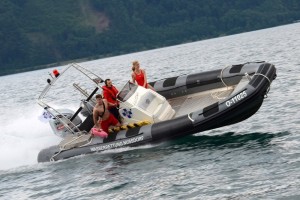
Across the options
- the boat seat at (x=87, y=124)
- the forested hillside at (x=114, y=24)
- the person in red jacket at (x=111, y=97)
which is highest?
the forested hillside at (x=114, y=24)

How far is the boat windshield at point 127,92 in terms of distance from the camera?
1521 centimetres

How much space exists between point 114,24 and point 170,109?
16224 centimetres

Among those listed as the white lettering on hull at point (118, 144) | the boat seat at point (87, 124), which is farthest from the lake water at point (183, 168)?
the boat seat at point (87, 124)

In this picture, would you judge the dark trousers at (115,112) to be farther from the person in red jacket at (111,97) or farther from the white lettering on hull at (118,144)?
the white lettering on hull at (118,144)

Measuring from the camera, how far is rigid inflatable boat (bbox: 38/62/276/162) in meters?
14.0

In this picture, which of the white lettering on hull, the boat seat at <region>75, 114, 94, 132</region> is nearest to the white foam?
the boat seat at <region>75, 114, 94, 132</region>

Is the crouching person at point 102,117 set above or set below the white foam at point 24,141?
above

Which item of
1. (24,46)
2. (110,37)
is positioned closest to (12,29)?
(24,46)

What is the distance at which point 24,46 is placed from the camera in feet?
528

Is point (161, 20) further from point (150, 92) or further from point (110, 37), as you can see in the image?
point (150, 92)

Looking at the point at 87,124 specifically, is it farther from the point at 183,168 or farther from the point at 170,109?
the point at 183,168

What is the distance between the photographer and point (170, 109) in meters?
15.7

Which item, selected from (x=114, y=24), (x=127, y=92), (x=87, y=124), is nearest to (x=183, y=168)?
(x=127, y=92)

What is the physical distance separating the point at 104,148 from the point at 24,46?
5914 inches
